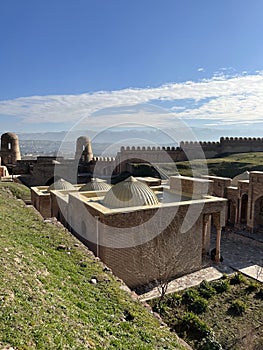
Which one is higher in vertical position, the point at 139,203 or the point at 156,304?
the point at 139,203

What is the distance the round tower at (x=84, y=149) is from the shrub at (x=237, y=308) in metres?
25.9

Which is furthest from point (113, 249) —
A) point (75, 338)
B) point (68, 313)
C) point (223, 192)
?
point (223, 192)

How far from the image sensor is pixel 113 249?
391 inches

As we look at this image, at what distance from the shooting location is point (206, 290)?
32.8 feet

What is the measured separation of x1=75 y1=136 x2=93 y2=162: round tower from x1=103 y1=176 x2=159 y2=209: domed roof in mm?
21753

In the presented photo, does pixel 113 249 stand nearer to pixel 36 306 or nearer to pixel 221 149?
pixel 36 306

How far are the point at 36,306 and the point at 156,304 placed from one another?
572 centimetres

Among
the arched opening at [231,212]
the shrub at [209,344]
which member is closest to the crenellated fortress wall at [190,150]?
the arched opening at [231,212]

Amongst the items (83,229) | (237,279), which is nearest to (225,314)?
(237,279)

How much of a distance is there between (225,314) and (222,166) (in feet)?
79.6

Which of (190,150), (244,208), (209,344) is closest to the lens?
(209,344)

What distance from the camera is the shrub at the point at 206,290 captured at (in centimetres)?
977

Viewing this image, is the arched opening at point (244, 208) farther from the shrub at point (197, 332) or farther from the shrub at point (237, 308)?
the shrub at point (197, 332)

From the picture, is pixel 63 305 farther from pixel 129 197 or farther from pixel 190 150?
pixel 190 150
